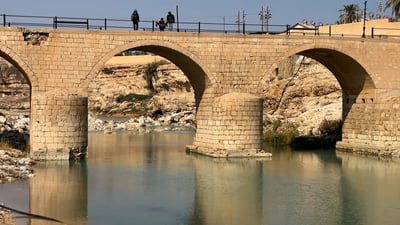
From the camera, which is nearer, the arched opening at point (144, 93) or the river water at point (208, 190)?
the river water at point (208, 190)

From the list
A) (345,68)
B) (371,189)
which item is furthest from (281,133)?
(371,189)

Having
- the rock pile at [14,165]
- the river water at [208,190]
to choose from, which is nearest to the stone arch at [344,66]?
the river water at [208,190]

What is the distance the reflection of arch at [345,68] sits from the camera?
2439 cm

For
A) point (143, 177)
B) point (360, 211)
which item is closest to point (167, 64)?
point (143, 177)

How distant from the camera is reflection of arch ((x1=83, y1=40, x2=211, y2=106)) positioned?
21.4 metres

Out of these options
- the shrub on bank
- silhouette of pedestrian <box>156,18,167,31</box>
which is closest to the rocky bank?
the shrub on bank

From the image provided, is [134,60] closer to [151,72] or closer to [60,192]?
[151,72]

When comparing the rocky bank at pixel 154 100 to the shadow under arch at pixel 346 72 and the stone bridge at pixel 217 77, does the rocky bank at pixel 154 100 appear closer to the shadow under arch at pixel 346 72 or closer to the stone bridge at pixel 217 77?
the stone bridge at pixel 217 77

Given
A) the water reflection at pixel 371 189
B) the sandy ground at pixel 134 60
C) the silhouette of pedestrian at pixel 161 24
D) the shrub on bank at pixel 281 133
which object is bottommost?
the water reflection at pixel 371 189

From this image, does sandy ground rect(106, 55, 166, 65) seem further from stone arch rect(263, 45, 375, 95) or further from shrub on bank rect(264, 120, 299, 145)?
stone arch rect(263, 45, 375, 95)

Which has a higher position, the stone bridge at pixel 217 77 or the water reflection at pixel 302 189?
the stone bridge at pixel 217 77

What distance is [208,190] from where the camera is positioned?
55.7ft

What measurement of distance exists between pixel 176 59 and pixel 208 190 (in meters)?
8.33

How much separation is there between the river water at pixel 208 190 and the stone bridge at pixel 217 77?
104 centimetres
